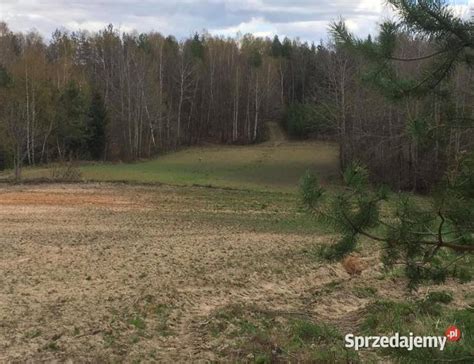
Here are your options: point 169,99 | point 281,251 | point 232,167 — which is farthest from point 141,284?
point 169,99

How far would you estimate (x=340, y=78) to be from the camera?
4228cm

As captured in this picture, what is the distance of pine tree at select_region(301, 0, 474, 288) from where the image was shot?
3.51 m

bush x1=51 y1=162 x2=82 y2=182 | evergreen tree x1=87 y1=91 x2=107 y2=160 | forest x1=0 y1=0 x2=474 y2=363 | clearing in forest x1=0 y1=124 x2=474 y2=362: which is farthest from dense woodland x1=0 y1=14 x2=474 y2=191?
clearing in forest x1=0 y1=124 x2=474 y2=362

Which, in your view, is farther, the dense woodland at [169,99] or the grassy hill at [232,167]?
the dense woodland at [169,99]

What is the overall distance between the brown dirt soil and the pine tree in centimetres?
342

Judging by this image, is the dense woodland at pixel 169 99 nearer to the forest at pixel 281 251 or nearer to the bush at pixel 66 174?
the bush at pixel 66 174

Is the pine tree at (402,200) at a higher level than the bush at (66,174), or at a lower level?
higher

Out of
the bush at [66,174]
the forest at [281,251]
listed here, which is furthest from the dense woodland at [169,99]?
the forest at [281,251]

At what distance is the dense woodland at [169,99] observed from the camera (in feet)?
129

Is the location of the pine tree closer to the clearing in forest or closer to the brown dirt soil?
the clearing in forest

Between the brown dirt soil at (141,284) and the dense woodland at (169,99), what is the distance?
47.9 ft

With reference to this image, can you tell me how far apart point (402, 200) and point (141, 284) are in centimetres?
650

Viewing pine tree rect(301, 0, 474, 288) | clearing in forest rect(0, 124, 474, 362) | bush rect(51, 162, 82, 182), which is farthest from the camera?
bush rect(51, 162, 82, 182)

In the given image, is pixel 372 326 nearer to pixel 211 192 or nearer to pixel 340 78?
pixel 211 192
